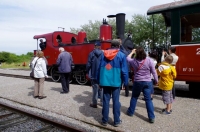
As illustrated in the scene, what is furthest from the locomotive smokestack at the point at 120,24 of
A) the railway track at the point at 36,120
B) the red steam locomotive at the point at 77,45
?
the railway track at the point at 36,120

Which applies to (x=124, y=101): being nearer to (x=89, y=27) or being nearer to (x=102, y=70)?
(x=102, y=70)

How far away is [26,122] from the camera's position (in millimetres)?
4539

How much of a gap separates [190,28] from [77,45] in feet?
17.7

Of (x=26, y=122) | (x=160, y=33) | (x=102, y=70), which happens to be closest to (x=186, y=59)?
(x=102, y=70)

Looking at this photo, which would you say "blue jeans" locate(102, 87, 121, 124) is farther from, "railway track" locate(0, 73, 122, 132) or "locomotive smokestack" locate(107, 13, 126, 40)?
"locomotive smokestack" locate(107, 13, 126, 40)

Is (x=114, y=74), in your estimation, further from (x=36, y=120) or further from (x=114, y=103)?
(x=36, y=120)

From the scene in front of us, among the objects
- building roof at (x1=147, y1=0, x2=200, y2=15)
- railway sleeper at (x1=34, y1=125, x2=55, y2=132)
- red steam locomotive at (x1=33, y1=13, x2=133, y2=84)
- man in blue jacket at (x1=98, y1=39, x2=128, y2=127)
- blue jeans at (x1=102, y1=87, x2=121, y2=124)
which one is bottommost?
railway sleeper at (x1=34, y1=125, x2=55, y2=132)

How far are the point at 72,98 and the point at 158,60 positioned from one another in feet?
11.1

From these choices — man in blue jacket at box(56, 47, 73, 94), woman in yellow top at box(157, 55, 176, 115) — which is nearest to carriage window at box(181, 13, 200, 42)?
woman in yellow top at box(157, 55, 176, 115)

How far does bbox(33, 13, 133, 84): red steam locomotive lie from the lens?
28.9 ft

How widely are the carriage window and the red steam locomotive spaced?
272cm

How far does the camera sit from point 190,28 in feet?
19.2

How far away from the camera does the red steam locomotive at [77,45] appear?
8.80 metres

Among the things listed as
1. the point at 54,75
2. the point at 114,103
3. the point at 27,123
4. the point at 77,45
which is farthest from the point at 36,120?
the point at 54,75
